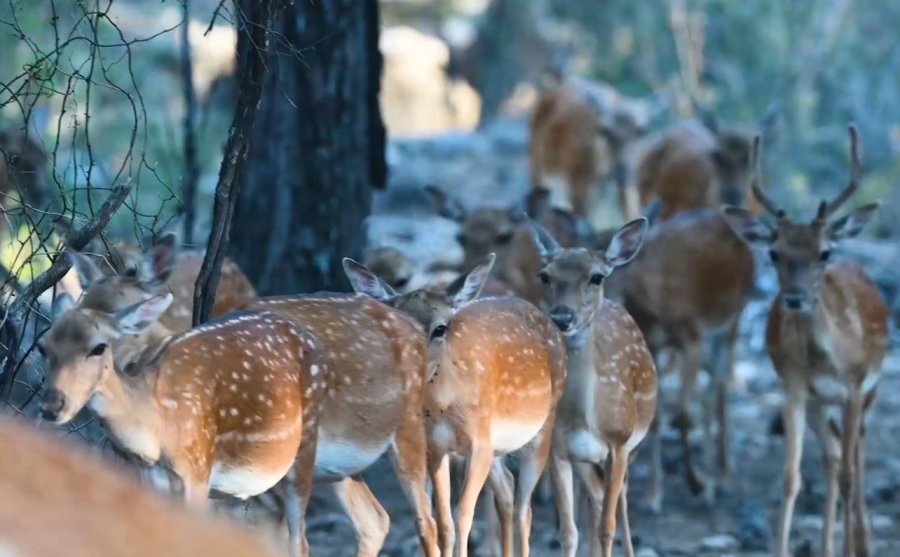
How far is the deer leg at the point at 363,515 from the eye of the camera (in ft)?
26.1

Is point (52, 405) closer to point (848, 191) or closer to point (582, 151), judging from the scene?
point (848, 191)

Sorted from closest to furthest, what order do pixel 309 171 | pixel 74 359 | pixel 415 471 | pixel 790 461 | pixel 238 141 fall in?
pixel 74 359, pixel 238 141, pixel 415 471, pixel 790 461, pixel 309 171

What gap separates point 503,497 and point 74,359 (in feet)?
9.15

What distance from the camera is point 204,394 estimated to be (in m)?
6.59

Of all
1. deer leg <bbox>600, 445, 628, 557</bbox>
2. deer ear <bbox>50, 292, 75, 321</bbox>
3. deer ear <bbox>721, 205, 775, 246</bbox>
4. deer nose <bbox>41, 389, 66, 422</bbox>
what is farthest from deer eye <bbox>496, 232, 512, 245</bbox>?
deer nose <bbox>41, 389, 66, 422</bbox>

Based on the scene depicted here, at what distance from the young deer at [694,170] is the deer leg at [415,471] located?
646 cm

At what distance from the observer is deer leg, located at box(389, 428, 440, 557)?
7488mm

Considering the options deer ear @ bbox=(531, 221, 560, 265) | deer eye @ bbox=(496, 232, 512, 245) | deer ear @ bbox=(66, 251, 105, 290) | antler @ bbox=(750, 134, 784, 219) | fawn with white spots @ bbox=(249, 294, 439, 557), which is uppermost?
antler @ bbox=(750, 134, 784, 219)

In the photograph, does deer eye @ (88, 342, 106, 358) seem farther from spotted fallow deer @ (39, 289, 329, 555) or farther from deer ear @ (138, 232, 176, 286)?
deer ear @ (138, 232, 176, 286)

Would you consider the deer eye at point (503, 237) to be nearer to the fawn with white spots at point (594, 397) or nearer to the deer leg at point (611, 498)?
the fawn with white spots at point (594, 397)

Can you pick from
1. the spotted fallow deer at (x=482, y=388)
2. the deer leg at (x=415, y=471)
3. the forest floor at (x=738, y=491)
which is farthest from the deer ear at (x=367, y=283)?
the forest floor at (x=738, y=491)

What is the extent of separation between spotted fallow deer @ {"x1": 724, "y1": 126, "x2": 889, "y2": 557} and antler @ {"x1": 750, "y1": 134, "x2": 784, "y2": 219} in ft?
0.04

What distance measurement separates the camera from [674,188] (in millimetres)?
14234

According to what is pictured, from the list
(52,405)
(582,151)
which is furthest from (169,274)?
(582,151)
